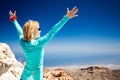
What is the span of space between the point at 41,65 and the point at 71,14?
97 cm

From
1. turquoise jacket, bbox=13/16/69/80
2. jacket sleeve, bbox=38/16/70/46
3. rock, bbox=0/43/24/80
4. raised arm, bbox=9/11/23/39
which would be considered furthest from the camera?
rock, bbox=0/43/24/80

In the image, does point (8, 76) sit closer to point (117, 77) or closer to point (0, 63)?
point (0, 63)

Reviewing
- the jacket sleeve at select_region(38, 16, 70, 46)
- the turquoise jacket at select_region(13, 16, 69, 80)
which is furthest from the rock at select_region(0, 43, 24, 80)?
the jacket sleeve at select_region(38, 16, 70, 46)

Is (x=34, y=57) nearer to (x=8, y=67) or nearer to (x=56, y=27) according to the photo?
(x=56, y=27)

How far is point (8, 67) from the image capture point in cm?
1330

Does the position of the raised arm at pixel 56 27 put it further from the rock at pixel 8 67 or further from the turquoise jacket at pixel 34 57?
the rock at pixel 8 67

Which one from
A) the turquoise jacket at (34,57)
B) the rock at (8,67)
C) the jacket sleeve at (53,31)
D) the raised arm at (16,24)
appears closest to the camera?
the jacket sleeve at (53,31)

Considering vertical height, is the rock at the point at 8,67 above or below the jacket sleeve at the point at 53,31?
above

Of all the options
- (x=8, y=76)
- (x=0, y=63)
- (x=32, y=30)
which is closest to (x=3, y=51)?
(x=0, y=63)

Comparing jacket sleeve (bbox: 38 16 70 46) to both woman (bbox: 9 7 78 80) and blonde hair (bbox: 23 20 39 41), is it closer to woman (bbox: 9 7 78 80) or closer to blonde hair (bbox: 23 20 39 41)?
woman (bbox: 9 7 78 80)

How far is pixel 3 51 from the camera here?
53.7 feet

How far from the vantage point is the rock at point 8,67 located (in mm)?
10953

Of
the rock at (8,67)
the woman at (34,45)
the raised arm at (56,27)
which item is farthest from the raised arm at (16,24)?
the rock at (8,67)

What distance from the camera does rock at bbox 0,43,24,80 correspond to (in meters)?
11.0
